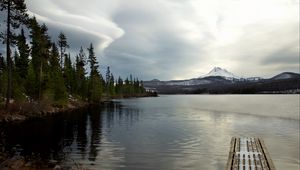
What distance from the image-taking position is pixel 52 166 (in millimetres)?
22859

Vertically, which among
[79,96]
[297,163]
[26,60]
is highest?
[26,60]

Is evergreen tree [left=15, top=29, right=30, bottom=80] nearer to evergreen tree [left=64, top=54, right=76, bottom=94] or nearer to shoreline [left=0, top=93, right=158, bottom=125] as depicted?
evergreen tree [left=64, top=54, right=76, bottom=94]

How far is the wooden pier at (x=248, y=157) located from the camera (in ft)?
73.5

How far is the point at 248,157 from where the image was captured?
25.6m

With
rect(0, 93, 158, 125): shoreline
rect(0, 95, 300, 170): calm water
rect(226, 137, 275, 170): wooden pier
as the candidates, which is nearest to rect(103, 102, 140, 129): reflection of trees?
rect(0, 95, 300, 170): calm water

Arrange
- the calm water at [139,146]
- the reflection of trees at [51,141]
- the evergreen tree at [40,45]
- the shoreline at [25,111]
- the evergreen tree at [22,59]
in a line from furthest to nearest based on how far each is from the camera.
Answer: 1. the evergreen tree at [22,59]
2. the evergreen tree at [40,45]
3. the shoreline at [25,111]
4. the reflection of trees at [51,141]
5. the calm water at [139,146]

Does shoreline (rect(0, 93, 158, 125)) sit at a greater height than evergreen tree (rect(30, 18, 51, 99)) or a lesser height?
lesser

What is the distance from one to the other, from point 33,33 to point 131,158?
52.0 m

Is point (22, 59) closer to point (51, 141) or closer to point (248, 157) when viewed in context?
point (51, 141)

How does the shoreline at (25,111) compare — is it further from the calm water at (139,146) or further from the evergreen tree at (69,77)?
the evergreen tree at (69,77)

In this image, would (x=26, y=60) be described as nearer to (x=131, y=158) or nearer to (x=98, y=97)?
(x=98, y=97)

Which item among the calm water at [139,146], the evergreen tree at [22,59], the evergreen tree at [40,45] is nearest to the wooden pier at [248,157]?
the calm water at [139,146]

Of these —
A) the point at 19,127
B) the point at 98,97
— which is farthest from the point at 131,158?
the point at 98,97

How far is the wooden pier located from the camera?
73.5ft
